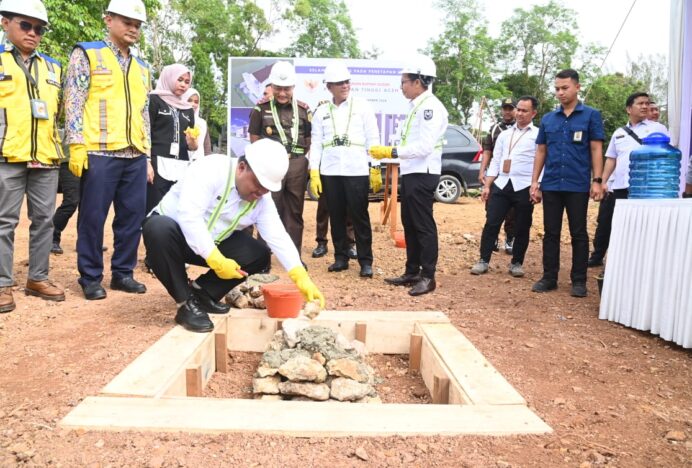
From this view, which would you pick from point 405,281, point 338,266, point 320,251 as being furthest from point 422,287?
point 320,251

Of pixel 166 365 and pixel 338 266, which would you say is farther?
pixel 338 266

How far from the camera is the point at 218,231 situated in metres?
3.19

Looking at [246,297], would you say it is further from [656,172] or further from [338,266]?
[656,172]

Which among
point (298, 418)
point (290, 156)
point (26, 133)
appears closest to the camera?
point (298, 418)

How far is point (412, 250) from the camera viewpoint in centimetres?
490

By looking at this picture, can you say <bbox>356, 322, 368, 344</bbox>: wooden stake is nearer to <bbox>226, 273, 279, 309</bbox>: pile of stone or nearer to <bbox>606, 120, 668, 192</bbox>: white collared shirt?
<bbox>226, 273, 279, 309</bbox>: pile of stone

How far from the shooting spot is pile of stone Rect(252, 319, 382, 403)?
2732mm

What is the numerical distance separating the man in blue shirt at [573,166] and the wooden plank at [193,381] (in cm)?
323

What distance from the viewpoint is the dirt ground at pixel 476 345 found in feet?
6.36

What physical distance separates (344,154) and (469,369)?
2.80m

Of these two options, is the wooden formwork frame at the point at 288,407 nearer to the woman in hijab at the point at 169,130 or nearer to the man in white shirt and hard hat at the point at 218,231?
the man in white shirt and hard hat at the point at 218,231

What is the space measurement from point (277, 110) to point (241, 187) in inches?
99.6

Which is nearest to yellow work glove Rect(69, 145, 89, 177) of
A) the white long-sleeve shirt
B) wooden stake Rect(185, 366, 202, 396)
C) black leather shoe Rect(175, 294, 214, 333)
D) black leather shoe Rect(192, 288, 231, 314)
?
the white long-sleeve shirt

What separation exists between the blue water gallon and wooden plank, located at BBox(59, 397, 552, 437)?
2.61 meters
